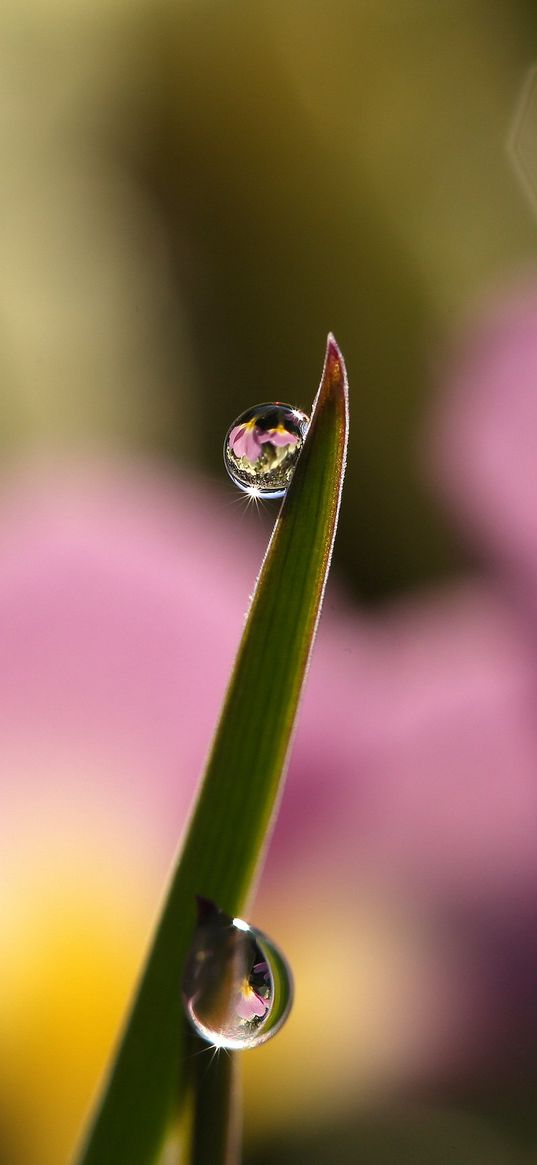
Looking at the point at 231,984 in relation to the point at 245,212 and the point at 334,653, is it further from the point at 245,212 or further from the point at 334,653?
the point at 245,212

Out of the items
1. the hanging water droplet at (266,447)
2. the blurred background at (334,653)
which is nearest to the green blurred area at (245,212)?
the blurred background at (334,653)

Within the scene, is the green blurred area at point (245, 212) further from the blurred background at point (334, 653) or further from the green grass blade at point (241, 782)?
the green grass blade at point (241, 782)

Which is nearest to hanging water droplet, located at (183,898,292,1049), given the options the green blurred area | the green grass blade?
the green grass blade

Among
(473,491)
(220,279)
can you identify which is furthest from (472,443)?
(220,279)

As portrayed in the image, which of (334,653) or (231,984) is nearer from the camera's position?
(231,984)

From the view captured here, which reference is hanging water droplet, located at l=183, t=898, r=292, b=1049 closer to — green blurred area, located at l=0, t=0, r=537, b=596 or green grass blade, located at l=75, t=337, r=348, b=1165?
green grass blade, located at l=75, t=337, r=348, b=1165

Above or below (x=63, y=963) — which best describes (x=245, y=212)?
above

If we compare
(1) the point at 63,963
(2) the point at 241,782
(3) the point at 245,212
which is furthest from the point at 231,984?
(3) the point at 245,212

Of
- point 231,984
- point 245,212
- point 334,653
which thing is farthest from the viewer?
point 245,212
